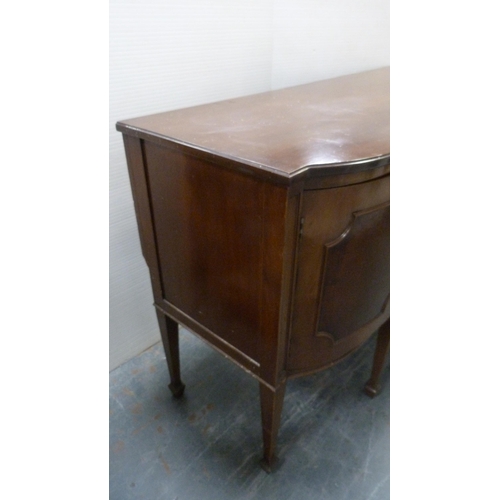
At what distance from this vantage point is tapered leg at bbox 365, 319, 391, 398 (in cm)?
117

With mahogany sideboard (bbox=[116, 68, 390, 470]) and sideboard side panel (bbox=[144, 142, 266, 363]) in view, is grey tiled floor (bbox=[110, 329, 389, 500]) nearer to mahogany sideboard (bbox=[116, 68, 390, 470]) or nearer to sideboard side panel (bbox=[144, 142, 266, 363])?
mahogany sideboard (bbox=[116, 68, 390, 470])

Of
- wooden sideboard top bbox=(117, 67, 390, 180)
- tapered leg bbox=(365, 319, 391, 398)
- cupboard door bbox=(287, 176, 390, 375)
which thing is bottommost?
tapered leg bbox=(365, 319, 391, 398)

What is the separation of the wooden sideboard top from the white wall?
24cm

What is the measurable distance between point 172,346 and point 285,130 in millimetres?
706

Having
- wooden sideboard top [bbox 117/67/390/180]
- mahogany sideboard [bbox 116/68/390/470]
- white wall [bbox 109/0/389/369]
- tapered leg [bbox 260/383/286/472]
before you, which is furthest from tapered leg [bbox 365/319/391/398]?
white wall [bbox 109/0/389/369]

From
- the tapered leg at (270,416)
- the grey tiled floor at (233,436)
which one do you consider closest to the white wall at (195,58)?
the grey tiled floor at (233,436)

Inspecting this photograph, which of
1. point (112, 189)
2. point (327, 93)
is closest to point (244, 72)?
point (327, 93)

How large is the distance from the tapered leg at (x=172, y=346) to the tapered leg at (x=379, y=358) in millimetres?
597

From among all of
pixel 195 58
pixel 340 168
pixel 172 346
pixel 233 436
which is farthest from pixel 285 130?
pixel 233 436

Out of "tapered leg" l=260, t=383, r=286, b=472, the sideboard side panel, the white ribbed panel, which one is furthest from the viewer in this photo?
the white ribbed panel

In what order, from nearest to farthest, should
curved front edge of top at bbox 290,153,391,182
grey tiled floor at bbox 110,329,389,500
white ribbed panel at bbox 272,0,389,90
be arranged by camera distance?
curved front edge of top at bbox 290,153,391,182 → grey tiled floor at bbox 110,329,389,500 → white ribbed panel at bbox 272,0,389,90

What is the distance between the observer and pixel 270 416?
93 centimetres
